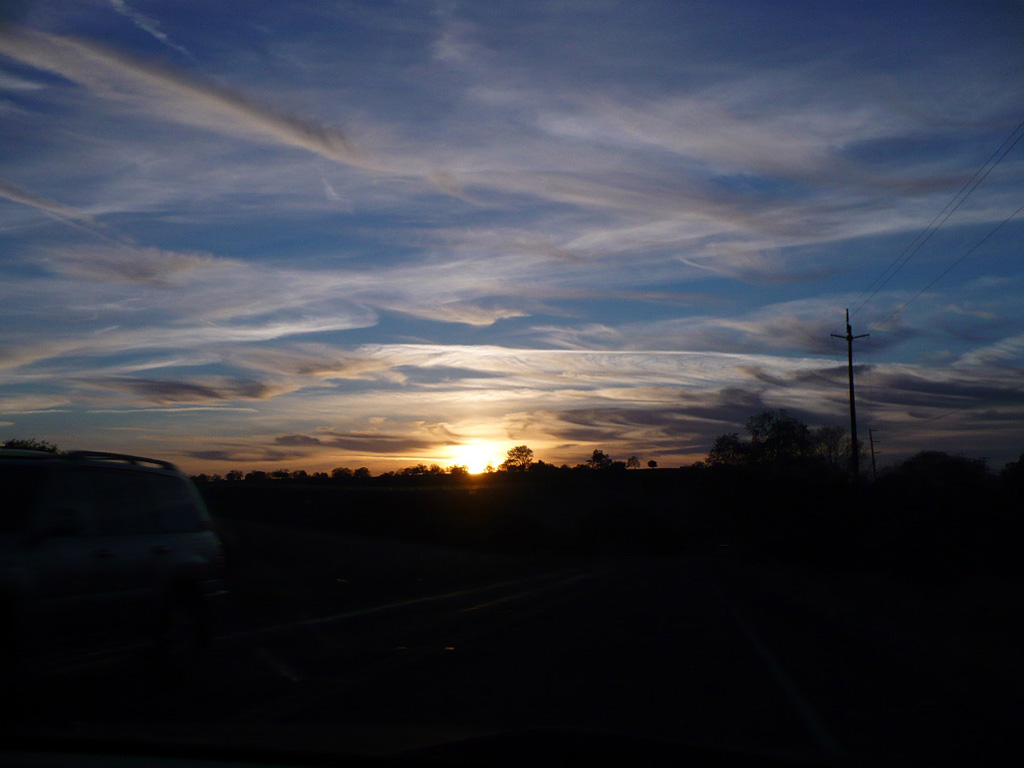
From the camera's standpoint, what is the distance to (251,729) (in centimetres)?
520

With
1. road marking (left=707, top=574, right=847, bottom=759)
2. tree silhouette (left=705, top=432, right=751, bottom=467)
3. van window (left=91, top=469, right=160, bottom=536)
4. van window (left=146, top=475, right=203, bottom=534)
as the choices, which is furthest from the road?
tree silhouette (left=705, top=432, right=751, bottom=467)

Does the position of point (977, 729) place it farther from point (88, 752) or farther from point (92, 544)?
point (92, 544)

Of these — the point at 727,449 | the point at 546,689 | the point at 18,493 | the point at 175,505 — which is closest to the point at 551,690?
the point at 546,689

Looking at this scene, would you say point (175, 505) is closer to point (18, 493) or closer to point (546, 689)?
point (18, 493)

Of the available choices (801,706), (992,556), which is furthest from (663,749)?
(992,556)

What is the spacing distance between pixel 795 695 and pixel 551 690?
255cm

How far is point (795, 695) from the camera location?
8789 mm

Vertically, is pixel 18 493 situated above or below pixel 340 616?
above

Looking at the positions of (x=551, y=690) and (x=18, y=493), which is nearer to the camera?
(x=18, y=493)

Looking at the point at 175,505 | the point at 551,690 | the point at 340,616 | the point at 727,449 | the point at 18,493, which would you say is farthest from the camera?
the point at 727,449

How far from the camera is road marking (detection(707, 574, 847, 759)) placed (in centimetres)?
665

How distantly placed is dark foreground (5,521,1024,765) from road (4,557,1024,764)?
4cm

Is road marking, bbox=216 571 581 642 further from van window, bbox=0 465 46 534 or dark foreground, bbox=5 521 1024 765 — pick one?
van window, bbox=0 465 46 534

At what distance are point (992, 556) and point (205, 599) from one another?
111ft
